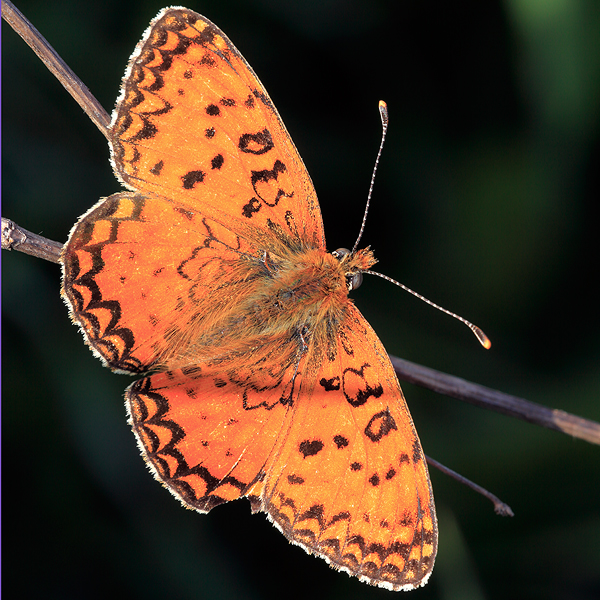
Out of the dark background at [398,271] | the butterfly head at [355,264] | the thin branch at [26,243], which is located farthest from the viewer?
the dark background at [398,271]

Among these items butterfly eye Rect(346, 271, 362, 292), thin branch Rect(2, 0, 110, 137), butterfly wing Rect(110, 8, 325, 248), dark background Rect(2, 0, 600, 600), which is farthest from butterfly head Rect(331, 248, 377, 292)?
thin branch Rect(2, 0, 110, 137)

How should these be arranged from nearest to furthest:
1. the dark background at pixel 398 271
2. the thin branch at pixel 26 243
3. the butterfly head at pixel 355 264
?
1. the thin branch at pixel 26 243
2. the butterfly head at pixel 355 264
3. the dark background at pixel 398 271

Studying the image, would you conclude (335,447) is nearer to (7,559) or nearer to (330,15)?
(7,559)

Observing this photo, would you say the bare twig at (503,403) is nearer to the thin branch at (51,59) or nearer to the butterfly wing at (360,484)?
the butterfly wing at (360,484)

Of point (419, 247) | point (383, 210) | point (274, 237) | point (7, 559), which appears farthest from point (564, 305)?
point (7, 559)

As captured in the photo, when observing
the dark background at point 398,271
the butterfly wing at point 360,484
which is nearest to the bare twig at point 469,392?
the butterfly wing at point 360,484

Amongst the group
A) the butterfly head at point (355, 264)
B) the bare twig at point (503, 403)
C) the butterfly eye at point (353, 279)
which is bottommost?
the bare twig at point (503, 403)

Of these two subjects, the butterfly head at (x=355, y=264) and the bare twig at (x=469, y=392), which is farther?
the butterfly head at (x=355, y=264)

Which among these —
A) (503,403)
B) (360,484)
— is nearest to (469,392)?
(503,403)
